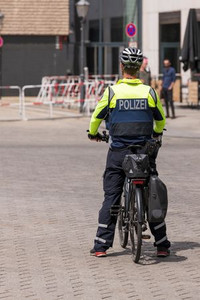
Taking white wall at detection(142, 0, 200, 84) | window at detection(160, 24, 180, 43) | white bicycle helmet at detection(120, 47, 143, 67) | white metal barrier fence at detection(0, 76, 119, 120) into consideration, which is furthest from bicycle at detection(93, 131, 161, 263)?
window at detection(160, 24, 180, 43)

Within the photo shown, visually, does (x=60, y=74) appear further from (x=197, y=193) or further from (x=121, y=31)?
(x=197, y=193)

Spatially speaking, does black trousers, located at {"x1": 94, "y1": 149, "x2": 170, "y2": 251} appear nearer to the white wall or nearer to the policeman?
the policeman

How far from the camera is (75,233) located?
1015cm

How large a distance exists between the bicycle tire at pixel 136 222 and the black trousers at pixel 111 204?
0.59 feet

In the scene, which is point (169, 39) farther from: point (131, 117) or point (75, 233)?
point (131, 117)

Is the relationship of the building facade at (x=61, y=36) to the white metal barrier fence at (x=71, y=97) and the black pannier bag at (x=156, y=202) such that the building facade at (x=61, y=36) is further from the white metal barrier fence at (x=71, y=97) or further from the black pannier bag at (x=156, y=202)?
the black pannier bag at (x=156, y=202)

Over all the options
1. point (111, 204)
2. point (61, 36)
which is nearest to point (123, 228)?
point (111, 204)

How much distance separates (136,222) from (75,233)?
1723mm

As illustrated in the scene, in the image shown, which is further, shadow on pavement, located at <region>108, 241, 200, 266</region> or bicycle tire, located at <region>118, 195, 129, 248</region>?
bicycle tire, located at <region>118, 195, 129, 248</region>

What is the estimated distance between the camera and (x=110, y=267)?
27.6 ft

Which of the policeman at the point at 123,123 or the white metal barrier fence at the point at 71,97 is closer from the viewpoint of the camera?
the policeman at the point at 123,123

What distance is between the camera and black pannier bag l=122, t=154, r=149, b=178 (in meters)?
8.47

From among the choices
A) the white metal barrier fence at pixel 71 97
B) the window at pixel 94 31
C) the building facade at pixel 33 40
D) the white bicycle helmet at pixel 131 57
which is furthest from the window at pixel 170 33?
the white bicycle helmet at pixel 131 57

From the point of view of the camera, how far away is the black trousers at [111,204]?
873cm
